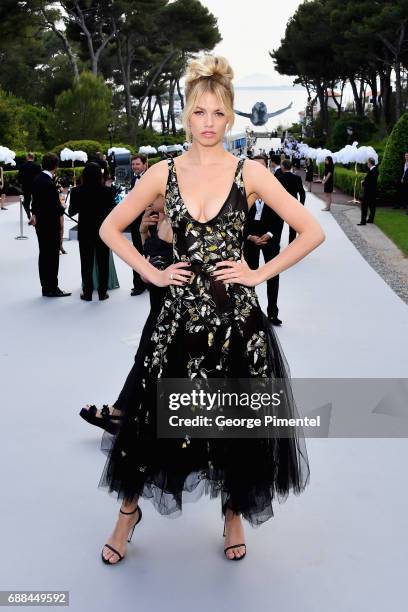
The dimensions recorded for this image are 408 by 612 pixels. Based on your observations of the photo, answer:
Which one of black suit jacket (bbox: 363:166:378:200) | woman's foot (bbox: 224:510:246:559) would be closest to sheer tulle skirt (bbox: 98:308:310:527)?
woman's foot (bbox: 224:510:246:559)

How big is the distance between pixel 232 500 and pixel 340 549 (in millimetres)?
647

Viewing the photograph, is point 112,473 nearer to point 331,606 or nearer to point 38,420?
point 331,606

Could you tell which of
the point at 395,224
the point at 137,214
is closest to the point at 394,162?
the point at 395,224

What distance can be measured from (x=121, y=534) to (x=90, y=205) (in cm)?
596

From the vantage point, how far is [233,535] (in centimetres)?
326

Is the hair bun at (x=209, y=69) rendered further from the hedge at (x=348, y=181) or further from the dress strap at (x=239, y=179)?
the hedge at (x=348, y=181)

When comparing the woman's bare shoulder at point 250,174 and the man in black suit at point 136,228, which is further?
the man in black suit at point 136,228

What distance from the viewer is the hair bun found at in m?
2.77

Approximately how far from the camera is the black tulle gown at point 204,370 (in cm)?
291

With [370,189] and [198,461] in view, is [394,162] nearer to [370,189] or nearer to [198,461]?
[370,189]

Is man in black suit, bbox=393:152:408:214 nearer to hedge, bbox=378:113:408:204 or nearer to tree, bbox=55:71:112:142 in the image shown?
hedge, bbox=378:113:408:204

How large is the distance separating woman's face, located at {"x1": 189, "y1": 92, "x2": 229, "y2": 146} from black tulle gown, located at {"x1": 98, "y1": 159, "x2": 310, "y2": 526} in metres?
0.17

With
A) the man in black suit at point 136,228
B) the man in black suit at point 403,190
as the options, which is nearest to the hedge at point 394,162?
the man in black suit at point 403,190

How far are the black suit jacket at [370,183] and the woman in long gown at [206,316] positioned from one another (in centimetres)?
1326
